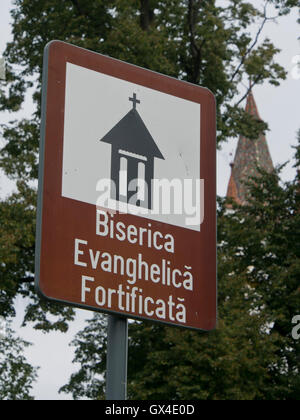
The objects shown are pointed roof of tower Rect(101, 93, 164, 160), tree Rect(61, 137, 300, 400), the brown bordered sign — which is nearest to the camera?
the brown bordered sign

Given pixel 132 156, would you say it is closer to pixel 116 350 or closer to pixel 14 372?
pixel 116 350

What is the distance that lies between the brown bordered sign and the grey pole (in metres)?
0.07

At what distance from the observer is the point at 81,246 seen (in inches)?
139

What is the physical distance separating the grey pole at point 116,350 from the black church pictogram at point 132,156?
419 millimetres

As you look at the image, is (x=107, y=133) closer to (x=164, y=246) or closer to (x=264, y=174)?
(x=164, y=246)

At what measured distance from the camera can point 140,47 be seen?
2552cm

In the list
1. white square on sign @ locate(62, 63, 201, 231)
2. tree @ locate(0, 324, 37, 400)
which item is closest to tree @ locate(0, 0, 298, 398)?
tree @ locate(0, 324, 37, 400)

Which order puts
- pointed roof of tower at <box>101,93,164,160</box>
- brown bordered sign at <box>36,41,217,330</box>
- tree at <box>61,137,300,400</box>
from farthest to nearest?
tree at <box>61,137,300,400</box> < pointed roof of tower at <box>101,93,164,160</box> < brown bordered sign at <box>36,41,217,330</box>

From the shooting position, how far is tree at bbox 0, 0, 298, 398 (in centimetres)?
2552

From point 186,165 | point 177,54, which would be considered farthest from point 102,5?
point 186,165

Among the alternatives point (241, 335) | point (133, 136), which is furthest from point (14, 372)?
point (133, 136)

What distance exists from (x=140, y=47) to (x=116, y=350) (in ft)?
73.4

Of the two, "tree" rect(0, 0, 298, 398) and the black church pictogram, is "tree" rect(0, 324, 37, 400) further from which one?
the black church pictogram
